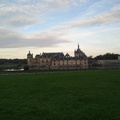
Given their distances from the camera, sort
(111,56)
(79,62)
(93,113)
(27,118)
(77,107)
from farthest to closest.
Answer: (111,56), (79,62), (77,107), (93,113), (27,118)

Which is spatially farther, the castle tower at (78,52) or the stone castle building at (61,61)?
the castle tower at (78,52)

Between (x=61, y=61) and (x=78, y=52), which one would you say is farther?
(x=78, y=52)

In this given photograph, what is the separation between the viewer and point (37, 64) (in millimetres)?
139625

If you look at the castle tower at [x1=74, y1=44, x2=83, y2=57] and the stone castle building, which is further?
the castle tower at [x1=74, y1=44, x2=83, y2=57]

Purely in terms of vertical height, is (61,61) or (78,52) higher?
(78,52)

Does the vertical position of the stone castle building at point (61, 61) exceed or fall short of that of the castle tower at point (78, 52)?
it falls short

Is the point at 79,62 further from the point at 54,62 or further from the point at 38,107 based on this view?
the point at 38,107

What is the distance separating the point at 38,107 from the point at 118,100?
174 inches

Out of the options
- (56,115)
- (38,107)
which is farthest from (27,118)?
(38,107)

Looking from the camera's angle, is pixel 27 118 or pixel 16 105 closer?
pixel 27 118

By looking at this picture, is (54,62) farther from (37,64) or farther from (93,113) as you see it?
(93,113)

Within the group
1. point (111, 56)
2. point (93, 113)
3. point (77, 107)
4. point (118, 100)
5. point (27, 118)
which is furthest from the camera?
point (111, 56)

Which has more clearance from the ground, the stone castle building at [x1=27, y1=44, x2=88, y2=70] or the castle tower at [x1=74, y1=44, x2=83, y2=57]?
the castle tower at [x1=74, y1=44, x2=83, y2=57]

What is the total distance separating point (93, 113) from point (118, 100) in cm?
364
